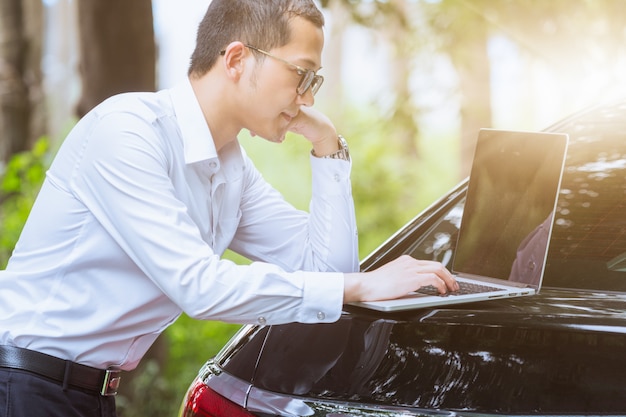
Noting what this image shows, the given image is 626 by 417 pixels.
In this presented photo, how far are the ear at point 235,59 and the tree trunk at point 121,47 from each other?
3.59 meters

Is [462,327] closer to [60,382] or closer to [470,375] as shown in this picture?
[470,375]

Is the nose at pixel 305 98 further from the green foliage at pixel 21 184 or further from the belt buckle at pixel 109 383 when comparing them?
the green foliage at pixel 21 184

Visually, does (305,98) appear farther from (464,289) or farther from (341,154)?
(464,289)

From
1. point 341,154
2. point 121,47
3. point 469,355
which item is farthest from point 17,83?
point 469,355

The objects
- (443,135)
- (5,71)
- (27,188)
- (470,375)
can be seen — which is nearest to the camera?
(470,375)

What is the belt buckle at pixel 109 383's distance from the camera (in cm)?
227

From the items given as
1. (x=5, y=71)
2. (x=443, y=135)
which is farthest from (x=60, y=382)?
(x=443, y=135)

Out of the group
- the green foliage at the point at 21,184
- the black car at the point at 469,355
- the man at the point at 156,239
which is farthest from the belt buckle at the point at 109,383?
the green foliage at the point at 21,184

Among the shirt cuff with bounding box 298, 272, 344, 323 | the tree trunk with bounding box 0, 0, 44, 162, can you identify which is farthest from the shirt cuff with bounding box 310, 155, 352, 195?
the tree trunk with bounding box 0, 0, 44, 162

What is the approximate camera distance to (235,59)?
240 cm

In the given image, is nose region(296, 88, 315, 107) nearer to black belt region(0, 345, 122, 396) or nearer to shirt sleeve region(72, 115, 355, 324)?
shirt sleeve region(72, 115, 355, 324)

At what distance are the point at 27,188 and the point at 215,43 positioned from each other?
556 cm

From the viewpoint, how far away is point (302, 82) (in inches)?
95.1

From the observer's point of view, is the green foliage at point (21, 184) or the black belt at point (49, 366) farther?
the green foliage at point (21, 184)
